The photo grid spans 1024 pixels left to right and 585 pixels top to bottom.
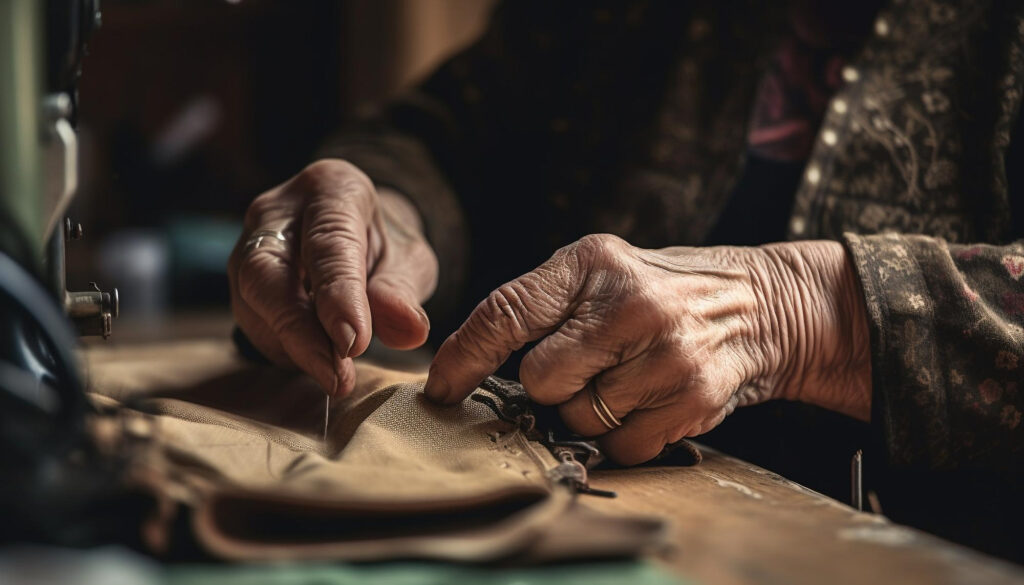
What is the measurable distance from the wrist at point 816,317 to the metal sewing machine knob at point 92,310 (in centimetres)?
61

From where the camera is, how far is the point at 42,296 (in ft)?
1.56

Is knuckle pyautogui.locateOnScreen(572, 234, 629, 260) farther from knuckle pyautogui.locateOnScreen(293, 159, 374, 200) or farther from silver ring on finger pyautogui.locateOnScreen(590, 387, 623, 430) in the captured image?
knuckle pyautogui.locateOnScreen(293, 159, 374, 200)

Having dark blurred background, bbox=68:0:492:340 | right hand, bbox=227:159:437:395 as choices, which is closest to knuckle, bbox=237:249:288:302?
right hand, bbox=227:159:437:395

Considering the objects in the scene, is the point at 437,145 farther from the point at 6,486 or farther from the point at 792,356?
the point at 6,486

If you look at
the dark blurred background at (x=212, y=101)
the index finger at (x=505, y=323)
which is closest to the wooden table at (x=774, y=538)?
the index finger at (x=505, y=323)

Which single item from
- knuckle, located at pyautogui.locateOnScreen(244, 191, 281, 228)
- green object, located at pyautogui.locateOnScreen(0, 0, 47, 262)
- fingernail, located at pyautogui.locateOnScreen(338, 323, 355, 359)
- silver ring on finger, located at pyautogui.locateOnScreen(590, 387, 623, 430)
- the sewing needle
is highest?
green object, located at pyautogui.locateOnScreen(0, 0, 47, 262)

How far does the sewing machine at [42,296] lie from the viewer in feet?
1.36

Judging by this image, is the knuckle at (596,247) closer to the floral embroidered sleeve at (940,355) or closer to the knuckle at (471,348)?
the knuckle at (471,348)

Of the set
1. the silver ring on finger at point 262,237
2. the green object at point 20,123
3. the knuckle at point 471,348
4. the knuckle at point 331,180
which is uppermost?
the green object at point 20,123

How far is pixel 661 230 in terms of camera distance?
1.29m

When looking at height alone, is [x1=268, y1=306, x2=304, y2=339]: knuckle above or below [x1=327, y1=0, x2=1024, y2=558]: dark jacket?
below

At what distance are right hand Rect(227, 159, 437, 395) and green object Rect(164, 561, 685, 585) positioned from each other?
37 centimetres

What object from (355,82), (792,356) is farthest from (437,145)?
(355,82)

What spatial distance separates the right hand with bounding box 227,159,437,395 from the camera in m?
0.81
